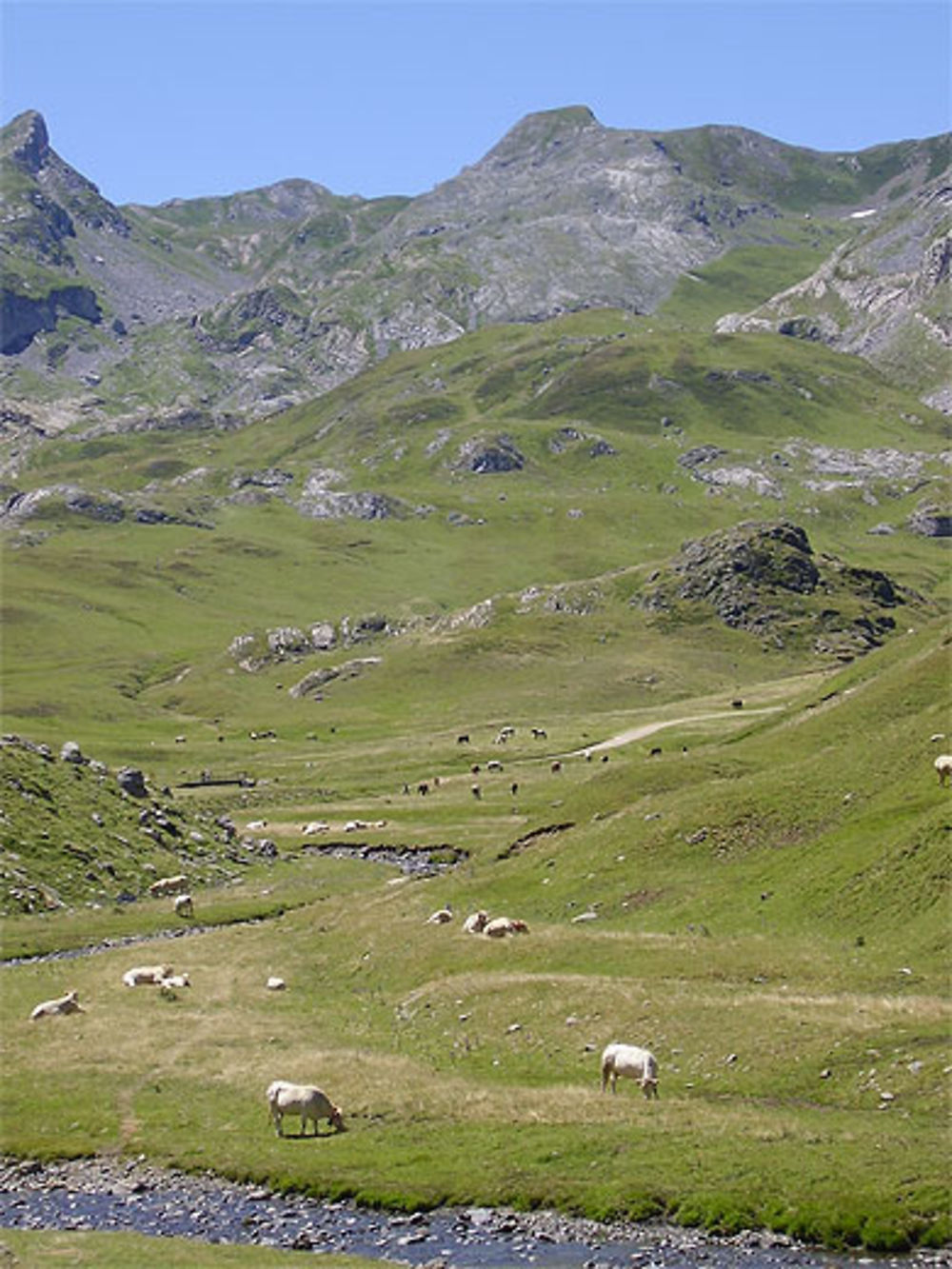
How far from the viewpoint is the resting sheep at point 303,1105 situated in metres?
41.7

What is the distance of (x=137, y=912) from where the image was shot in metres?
86.9

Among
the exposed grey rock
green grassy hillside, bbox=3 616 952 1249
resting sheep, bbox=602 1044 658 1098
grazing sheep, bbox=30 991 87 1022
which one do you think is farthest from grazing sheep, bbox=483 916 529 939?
the exposed grey rock

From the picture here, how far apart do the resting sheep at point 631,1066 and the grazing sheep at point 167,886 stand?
58.0 metres

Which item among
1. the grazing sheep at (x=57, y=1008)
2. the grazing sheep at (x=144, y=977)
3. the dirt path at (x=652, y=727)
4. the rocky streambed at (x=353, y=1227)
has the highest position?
the rocky streambed at (x=353, y=1227)

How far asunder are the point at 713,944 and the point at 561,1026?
10074 mm

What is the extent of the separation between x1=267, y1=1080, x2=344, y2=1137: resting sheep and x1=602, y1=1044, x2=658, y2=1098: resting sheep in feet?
28.6

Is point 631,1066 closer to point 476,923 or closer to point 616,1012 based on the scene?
point 616,1012

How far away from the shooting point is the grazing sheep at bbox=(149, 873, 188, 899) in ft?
307

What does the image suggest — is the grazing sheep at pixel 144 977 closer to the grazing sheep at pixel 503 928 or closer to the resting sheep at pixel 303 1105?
the grazing sheep at pixel 503 928

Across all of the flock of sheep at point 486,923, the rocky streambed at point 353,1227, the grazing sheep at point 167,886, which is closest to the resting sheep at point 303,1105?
the rocky streambed at point 353,1227

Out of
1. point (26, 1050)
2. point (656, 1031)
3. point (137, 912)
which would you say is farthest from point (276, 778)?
point (656, 1031)

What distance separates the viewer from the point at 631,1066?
40969 millimetres

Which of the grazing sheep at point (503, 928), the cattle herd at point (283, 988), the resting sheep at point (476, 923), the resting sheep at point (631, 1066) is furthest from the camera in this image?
the resting sheep at point (476, 923)

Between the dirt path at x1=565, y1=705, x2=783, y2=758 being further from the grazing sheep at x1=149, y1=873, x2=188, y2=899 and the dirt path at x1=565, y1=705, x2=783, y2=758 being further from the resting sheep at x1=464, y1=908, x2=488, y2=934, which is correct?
the resting sheep at x1=464, y1=908, x2=488, y2=934
